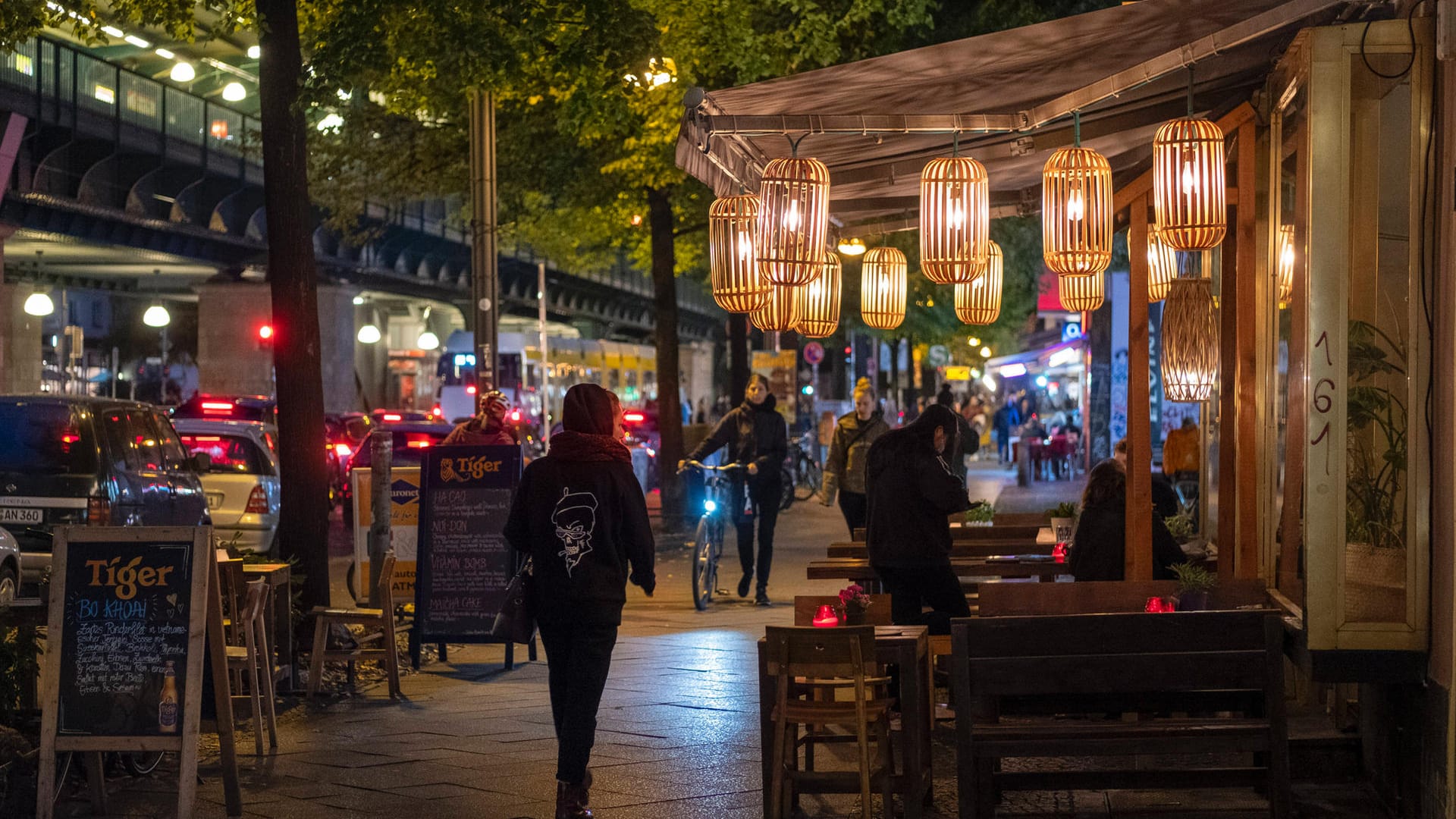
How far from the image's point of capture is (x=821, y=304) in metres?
11.0

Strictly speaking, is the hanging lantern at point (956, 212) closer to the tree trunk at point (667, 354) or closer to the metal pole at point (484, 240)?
the metal pole at point (484, 240)

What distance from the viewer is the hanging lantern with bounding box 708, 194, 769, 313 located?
30.9ft

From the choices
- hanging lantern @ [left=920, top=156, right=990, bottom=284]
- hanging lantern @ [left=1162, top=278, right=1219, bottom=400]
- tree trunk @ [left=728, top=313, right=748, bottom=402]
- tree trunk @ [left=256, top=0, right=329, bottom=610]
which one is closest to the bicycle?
tree trunk @ [left=256, top=0, right=329, bottom=610]

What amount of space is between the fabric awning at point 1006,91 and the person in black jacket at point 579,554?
5.77ft

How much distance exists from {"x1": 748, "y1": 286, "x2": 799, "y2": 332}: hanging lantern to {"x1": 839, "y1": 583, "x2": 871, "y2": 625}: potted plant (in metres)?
2.61

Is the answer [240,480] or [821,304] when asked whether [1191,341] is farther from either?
[240,480]

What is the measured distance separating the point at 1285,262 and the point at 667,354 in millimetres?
19803

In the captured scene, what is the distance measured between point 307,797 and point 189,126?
26.2 metres

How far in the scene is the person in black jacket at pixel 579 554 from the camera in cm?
737

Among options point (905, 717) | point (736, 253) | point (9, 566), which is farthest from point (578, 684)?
point (9, 566)

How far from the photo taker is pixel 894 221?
12.3 meters

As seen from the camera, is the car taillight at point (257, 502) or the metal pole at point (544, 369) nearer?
the car taillight at point (257, 502)

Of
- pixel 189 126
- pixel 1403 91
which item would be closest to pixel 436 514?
pixel 1403 91

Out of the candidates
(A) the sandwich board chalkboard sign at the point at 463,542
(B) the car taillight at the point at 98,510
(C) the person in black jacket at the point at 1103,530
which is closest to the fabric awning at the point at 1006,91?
(C) the person in black jacket at the point at 1103,530
